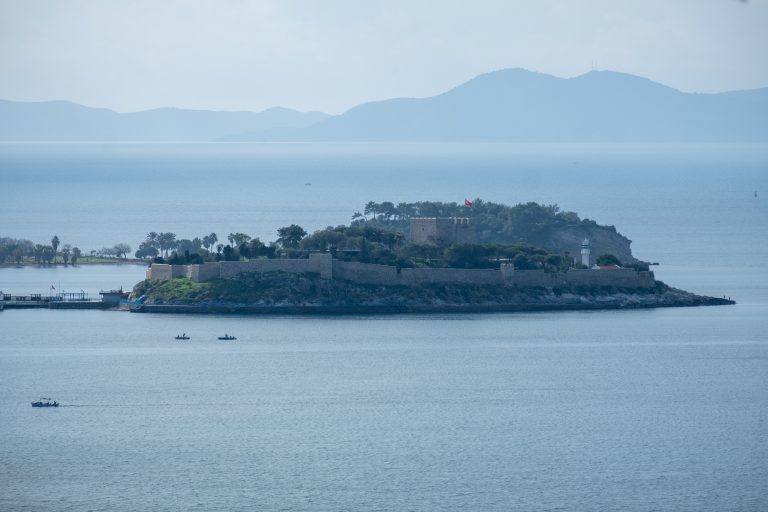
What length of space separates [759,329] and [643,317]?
521cm

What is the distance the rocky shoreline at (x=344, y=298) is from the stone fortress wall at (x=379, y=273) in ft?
1.19

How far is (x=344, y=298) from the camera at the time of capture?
67000 mm

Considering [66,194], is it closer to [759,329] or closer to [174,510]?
[759,329]

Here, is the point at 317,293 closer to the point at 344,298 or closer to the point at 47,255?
the point at 344,298

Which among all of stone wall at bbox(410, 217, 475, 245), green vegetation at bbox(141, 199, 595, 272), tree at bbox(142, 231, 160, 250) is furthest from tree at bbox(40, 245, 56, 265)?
stone wall at bbox(410, 217, 475, 245)

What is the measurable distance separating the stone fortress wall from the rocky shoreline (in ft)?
1.19

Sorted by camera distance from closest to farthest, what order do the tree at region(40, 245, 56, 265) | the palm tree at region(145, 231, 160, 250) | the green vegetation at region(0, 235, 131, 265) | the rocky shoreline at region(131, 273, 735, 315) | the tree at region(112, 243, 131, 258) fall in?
1. the rocky shoreline at region(131, 273, 735, 315)
2. the tree at region(40, 245, 56, 265)
3. the green vegetation at region(0, 235, 131, 265)
4. the palm tree at region(145, 231, 160, 250)
5. the tree at region(112, 243, 131, 258)

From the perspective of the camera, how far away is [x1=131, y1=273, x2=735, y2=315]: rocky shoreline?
66.4 m

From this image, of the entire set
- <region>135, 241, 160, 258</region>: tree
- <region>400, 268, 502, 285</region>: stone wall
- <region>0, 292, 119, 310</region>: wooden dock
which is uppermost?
<region>135, 241, 160, 258</region>: tree

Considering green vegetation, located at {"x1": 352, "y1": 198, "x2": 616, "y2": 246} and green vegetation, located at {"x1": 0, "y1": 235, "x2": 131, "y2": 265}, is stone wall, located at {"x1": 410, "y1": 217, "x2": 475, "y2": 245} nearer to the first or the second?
green vegetation, located at {"x1": 352, "y1": 198, "x2": 616, "y2": 246}

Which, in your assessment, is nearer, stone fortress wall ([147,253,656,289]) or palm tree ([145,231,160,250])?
stone fortress wall ([147,253,656,289])

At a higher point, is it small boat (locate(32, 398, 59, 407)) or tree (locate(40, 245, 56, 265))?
tree (locate(40, 245, 56, 265))

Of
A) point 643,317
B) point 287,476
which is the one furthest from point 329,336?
point 287,476

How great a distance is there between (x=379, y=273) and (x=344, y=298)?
2106 millimetres
